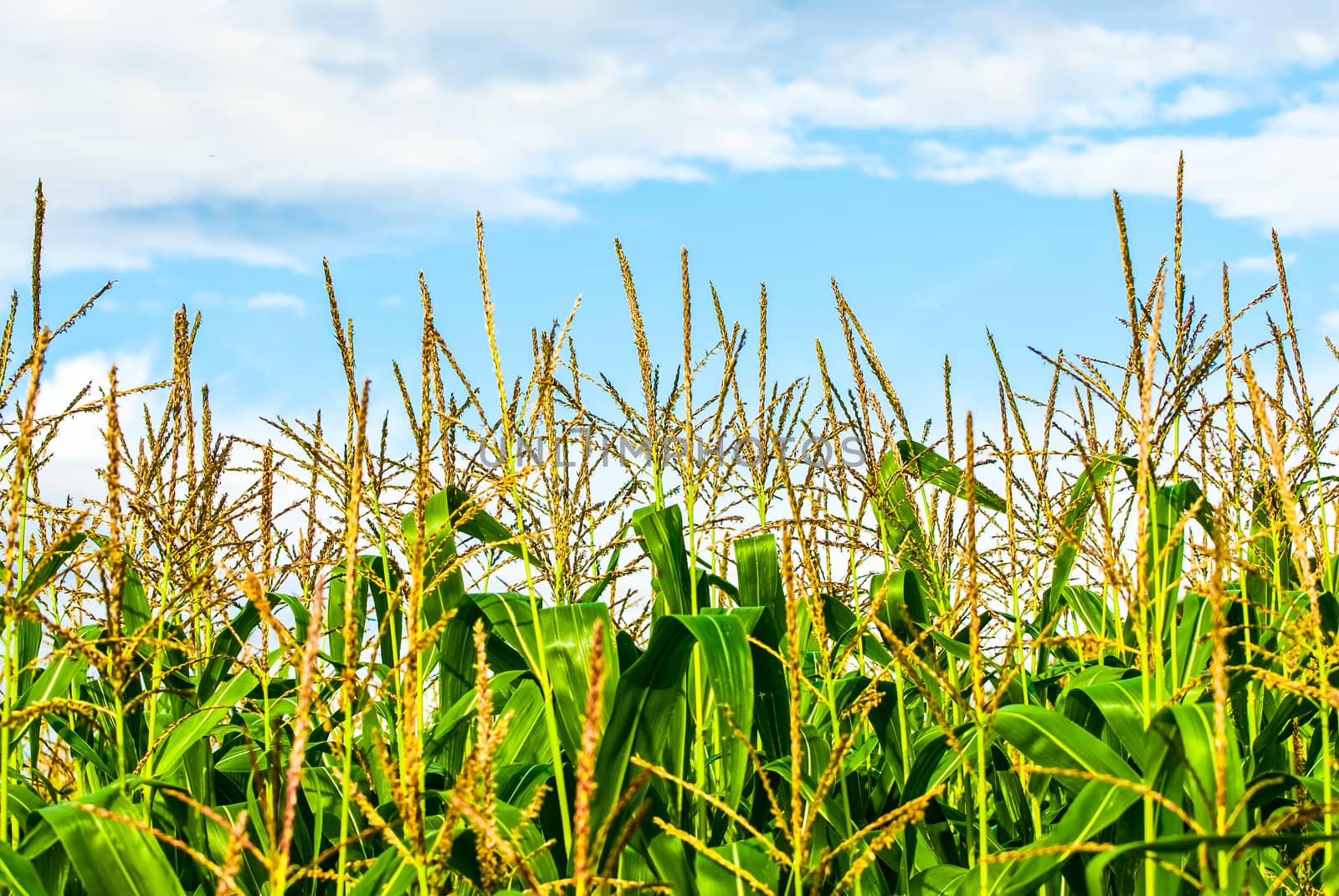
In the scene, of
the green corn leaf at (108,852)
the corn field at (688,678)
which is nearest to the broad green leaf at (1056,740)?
the corn field at (688,678)

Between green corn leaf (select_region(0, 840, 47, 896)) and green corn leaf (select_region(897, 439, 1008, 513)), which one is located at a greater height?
green corn leaf (select_region(897, 439, 1008, 513))

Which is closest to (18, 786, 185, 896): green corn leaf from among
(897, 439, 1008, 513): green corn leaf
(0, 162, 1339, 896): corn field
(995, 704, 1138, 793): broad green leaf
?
(0, 162, 1339, 896): corn field

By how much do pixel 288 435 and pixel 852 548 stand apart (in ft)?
5.04

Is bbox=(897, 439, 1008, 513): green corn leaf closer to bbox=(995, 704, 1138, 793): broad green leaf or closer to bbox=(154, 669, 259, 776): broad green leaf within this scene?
bbox=(995, 704, 1138, 793): broad green leaf

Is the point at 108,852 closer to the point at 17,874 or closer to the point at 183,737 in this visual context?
the point at 17,874

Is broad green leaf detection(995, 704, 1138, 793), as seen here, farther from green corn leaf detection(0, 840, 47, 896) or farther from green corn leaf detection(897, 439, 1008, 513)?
green corn leaf detection(0, 840, 47, 896)

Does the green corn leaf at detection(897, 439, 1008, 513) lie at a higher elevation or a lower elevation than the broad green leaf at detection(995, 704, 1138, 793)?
higher

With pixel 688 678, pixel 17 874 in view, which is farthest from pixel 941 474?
pixel 17 874

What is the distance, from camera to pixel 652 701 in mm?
2123

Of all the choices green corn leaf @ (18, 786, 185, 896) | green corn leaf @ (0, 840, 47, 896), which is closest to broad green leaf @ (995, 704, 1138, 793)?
green corn leaf @ (18, 786, 185, 896)

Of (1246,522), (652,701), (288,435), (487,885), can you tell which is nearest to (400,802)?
(487,885)

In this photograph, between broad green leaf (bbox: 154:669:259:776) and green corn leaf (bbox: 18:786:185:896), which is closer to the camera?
green corn leaf (bbox: 18:786:185:896)

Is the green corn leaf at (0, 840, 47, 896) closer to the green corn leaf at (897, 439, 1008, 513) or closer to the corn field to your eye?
the corn field

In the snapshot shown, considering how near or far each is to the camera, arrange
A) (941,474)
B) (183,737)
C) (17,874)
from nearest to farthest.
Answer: (17,874) → (183,737) → (941,474)
